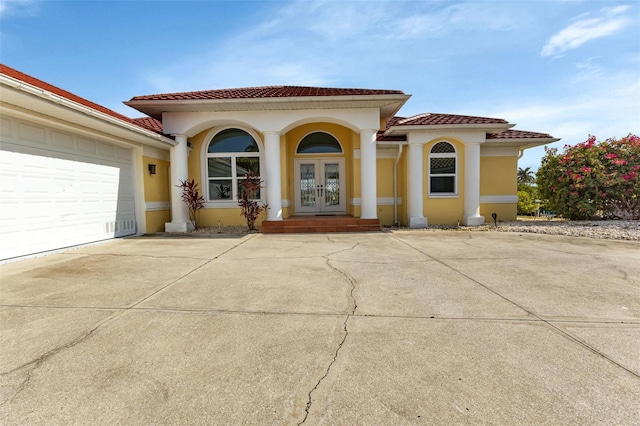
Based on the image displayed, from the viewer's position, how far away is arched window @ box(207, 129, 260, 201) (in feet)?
36.7

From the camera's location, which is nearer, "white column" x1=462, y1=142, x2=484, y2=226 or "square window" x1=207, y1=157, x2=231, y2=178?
"white column" x1=462, y1=142, x2=484, y2=226

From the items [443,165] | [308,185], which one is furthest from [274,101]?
[443,165]

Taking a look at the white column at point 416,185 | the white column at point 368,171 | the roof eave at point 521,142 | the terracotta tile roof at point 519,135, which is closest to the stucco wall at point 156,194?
the white column at point 368,171

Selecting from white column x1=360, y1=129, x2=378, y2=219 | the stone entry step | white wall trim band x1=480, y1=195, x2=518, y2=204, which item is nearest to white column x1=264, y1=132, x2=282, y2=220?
the stone entry step

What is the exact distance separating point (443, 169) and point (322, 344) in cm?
1013

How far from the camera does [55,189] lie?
6.59m

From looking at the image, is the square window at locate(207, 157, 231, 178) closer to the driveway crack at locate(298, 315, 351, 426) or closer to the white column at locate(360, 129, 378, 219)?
the white column at locate(360, 129, 378, 219)

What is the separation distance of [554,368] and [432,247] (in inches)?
192

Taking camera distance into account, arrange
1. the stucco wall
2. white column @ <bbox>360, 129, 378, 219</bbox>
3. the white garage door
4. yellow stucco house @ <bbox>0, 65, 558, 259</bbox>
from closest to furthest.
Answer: the white garage door
yellow stucco house @ <bbox>0, 65, 558, 259</bbox>
the stucco wall
white column @ <bbox>360, 129, 378, 219</bbox>

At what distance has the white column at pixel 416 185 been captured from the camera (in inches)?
420

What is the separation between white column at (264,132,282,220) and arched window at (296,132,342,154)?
6.55 ft

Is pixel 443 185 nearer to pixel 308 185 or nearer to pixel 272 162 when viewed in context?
pixel 308 185

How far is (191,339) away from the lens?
2.64 m

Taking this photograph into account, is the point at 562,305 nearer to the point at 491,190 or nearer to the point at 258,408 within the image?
the point at 258,408
